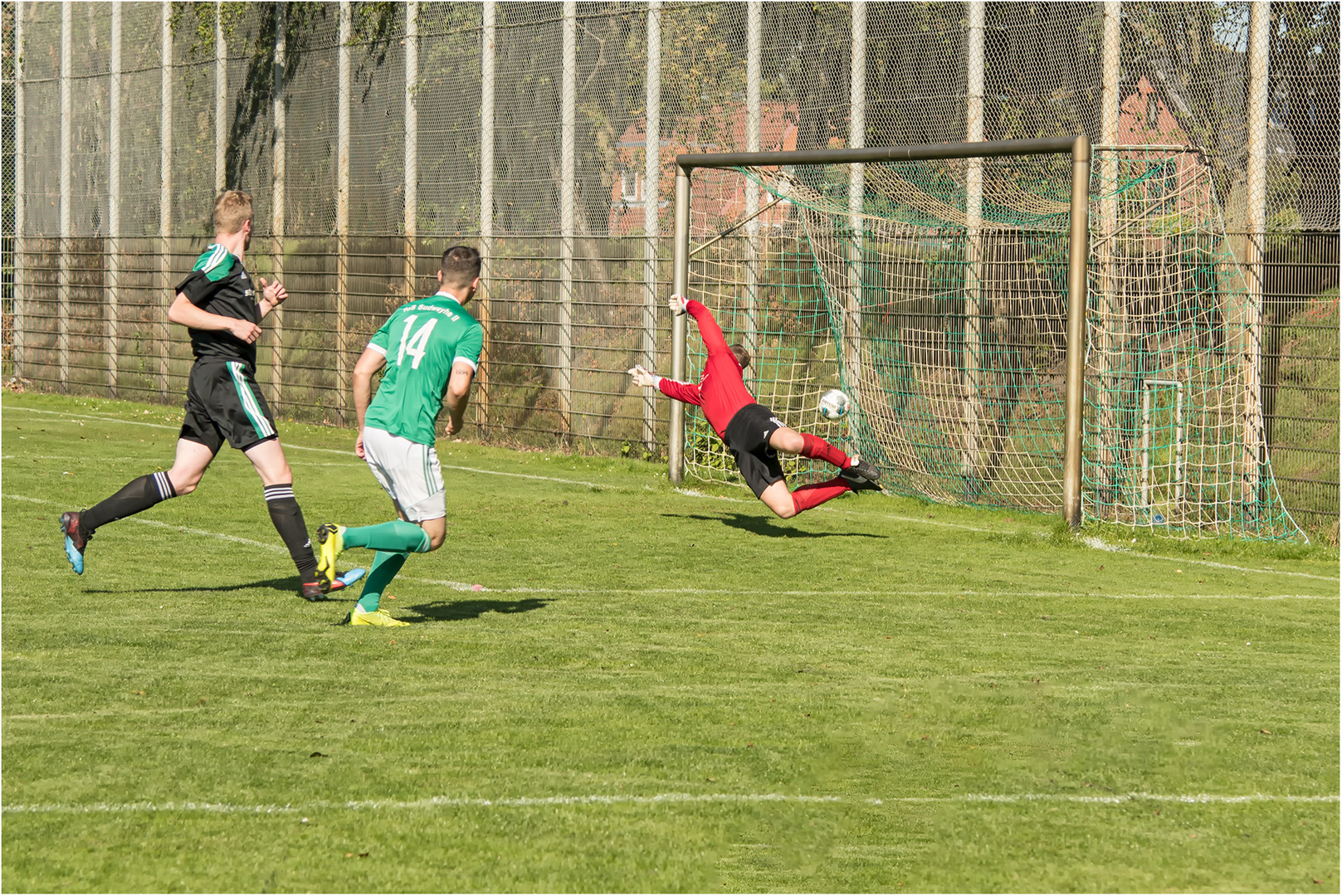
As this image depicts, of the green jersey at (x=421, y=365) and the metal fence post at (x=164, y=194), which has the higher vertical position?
the metal fence post at (x=164, y=194)

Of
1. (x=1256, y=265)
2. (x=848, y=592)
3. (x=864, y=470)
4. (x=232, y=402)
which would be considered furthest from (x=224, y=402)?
(x=1256, y=265)

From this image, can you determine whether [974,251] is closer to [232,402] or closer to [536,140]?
[536,140]

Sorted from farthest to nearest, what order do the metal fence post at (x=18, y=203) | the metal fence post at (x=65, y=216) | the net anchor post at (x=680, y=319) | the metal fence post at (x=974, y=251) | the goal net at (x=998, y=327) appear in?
the metal fence post at (x=18, y=203) < the metal fence post at (x=65, y=216) < the net anchor post at (x=680, y=319) < the metal fence post at (x=974, y=251) < the goal net at (x=998, y=327)

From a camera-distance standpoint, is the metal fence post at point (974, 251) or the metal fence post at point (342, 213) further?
the metal fence post at point (342, 213)

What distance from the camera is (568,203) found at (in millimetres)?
17125

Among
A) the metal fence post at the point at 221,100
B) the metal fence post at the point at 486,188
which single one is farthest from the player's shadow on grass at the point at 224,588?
the metal fence post at the point at 221,100

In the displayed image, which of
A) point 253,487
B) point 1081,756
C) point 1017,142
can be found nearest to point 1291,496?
point 1017,142

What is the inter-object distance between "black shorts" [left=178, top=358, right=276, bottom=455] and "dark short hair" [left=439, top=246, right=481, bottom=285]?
1296 millimetres

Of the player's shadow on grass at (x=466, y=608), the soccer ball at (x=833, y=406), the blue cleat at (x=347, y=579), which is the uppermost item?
the soccer ball at (x=833, y=406)

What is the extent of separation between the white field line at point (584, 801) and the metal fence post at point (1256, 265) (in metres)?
7.70

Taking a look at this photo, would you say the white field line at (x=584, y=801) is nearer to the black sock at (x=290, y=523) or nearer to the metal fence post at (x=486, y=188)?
the black sock at (x=290, y=523)

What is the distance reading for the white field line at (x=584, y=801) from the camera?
Answer: 13.9 ft

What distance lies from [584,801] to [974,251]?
998cm

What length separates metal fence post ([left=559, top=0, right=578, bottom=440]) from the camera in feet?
55.8
